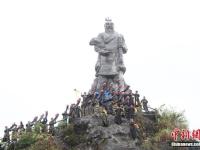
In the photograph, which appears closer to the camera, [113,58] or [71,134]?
[71,134]

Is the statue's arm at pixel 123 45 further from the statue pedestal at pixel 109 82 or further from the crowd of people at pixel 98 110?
the crowd of people at pixel 98 110

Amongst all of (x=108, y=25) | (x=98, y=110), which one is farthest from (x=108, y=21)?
(x=98, y=110)

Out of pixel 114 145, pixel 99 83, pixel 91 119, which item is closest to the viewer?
pixel 114 145

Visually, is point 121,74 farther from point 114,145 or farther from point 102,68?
point 114,145

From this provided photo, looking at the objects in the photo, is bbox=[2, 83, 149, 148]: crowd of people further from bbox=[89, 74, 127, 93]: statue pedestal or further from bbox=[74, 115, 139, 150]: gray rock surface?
bbox=[89, 74, 127, 93]: statue pedestal

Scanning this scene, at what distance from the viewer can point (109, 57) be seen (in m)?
45.8

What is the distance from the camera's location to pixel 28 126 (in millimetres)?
40219

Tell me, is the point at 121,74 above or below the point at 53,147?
above

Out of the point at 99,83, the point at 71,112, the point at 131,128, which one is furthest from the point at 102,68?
the point at 131,128

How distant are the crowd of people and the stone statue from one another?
Answer: 10.0ft

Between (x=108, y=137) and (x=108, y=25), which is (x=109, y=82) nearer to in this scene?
(x=108, y=25)

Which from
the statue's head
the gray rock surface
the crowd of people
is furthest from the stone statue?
the gray rock surface

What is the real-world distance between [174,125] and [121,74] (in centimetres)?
768

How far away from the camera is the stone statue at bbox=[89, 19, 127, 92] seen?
1775 inches
